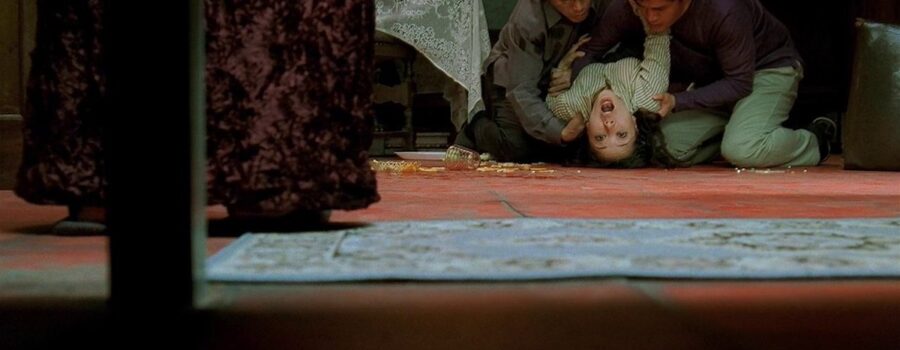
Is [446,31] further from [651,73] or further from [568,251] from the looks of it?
[568,251]

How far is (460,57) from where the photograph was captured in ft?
11.9

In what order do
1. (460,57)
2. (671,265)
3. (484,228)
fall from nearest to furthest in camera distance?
(671,265) < (484,228) < (460,57)

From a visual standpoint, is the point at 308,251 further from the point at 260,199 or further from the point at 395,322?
the point at 395,322

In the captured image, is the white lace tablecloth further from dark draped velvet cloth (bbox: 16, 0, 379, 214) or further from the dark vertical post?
the dark vertical post

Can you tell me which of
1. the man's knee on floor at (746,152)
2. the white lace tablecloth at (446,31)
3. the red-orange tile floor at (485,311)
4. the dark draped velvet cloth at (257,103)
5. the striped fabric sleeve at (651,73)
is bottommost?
the red-orange tile floor at (485,311)

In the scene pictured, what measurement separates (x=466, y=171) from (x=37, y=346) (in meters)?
2.29

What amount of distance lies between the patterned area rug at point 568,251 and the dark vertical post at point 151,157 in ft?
0.60

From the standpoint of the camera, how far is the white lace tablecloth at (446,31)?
11.9 feet

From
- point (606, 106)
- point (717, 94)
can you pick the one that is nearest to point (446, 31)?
point (606, 106)

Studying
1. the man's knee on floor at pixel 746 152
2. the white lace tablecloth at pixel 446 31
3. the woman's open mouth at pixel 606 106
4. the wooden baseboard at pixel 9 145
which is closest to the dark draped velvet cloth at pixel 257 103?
the wooden baseboard at pixel 9 145

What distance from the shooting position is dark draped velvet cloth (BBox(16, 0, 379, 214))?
3.27ft

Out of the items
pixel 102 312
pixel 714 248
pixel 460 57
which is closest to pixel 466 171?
pixel 460 57

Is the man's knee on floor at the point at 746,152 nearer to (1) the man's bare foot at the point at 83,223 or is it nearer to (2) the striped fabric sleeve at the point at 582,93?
(2) the striped fabric sleeve at the point at 582,93

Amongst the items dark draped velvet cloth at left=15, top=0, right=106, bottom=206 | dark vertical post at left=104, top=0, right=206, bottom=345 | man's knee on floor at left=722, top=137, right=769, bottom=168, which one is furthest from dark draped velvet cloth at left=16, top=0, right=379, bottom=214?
man's knee on floor at left=722, top=137, right=769, bottom=168
